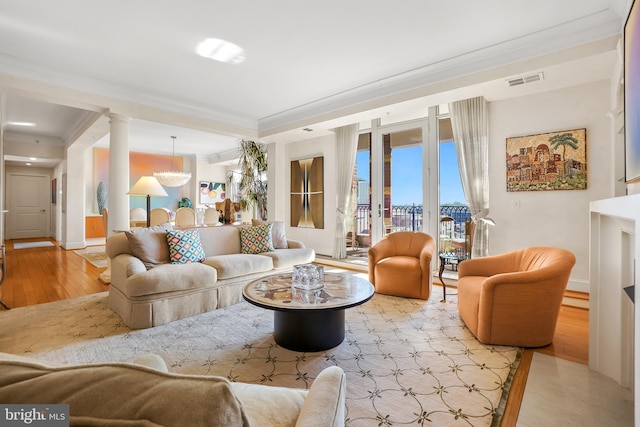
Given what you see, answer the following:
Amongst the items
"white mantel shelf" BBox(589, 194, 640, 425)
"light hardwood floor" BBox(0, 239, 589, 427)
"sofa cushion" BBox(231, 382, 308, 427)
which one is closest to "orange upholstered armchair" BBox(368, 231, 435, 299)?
"light hardwood floor" BBox(0, 239, 589, 427)

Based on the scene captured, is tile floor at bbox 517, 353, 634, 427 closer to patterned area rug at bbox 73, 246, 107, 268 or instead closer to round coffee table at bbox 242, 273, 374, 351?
round coffee table at bbox 242, 273, 374, 351

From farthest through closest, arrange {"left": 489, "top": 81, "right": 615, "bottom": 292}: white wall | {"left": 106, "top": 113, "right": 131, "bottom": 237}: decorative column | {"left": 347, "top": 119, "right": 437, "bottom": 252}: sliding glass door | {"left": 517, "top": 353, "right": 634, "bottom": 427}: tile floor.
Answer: {"left": 347, "top": 119, "right": 437, "bottom": 252}: sliding glass door, {"left": 106, "top": 113, "right": 131, "bottom": 237}: decorative column, {"left": 489, "top": 81, "right": 615, "bottom": 292}: white wall, {"left": 517, "top": 353, "right": 634, "bottom": 427}: tile floor

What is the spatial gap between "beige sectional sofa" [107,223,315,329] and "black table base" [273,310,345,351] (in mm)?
1209

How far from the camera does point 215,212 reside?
21.2 ft

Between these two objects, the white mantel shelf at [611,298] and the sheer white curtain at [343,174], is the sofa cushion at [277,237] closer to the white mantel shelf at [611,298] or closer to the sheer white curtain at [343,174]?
the sheer white curtain at [343,174]

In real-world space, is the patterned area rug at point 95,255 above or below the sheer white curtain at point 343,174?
below

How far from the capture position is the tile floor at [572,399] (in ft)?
5.41

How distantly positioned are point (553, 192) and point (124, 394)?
4763 mm

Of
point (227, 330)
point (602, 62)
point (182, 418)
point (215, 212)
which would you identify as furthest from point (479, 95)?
point (215, 212)

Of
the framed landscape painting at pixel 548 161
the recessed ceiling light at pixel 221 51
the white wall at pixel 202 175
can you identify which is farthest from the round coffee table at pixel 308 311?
the white wall at pixel 202 175

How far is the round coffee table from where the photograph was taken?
2.26 m

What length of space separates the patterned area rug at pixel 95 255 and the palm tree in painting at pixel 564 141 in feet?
23.8

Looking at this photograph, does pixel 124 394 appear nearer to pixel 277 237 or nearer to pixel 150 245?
pixel 150 245

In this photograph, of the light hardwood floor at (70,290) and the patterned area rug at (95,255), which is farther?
the patterned area rug at (95,255)
